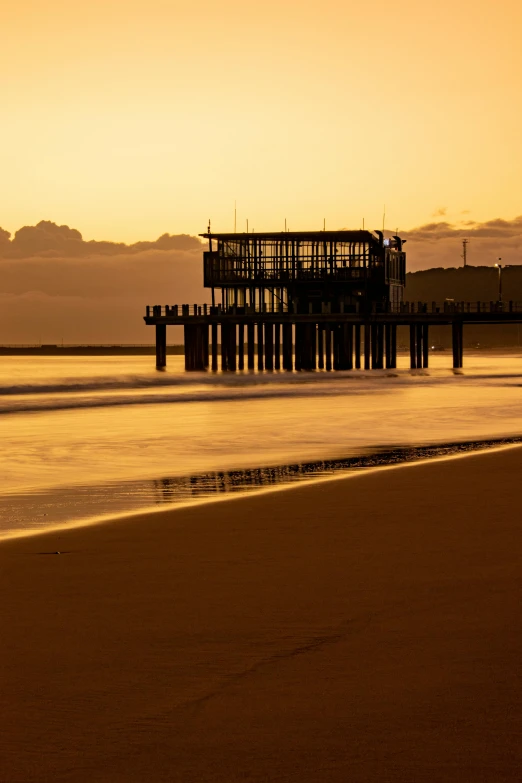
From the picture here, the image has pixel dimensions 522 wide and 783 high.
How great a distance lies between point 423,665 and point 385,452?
16064mm

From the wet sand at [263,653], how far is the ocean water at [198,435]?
3.12 meters

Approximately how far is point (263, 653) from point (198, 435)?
2189cm

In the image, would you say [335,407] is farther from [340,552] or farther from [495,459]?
[340,552]

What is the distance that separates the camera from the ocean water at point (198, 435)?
15859mm

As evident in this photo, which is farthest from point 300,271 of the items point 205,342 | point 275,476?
point 275,476

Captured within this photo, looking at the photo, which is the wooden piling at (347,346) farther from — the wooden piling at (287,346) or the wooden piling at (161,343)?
the wooden piling at (161,343)

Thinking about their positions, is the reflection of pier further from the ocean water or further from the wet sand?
the wet sand

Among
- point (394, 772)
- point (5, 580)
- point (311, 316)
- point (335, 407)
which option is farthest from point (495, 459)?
point (311, 316)

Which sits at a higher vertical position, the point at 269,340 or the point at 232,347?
the point at 269,340

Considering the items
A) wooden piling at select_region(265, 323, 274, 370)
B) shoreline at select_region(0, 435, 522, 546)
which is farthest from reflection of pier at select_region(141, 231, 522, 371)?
shoreline at select_region(0, 435, 522, 546)

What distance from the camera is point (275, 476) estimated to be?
1766 cm

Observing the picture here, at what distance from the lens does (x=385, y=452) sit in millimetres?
22344

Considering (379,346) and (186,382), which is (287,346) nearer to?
(379,346)

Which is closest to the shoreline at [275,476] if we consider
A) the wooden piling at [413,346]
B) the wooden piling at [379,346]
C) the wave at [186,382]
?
the wave at [186,382]
